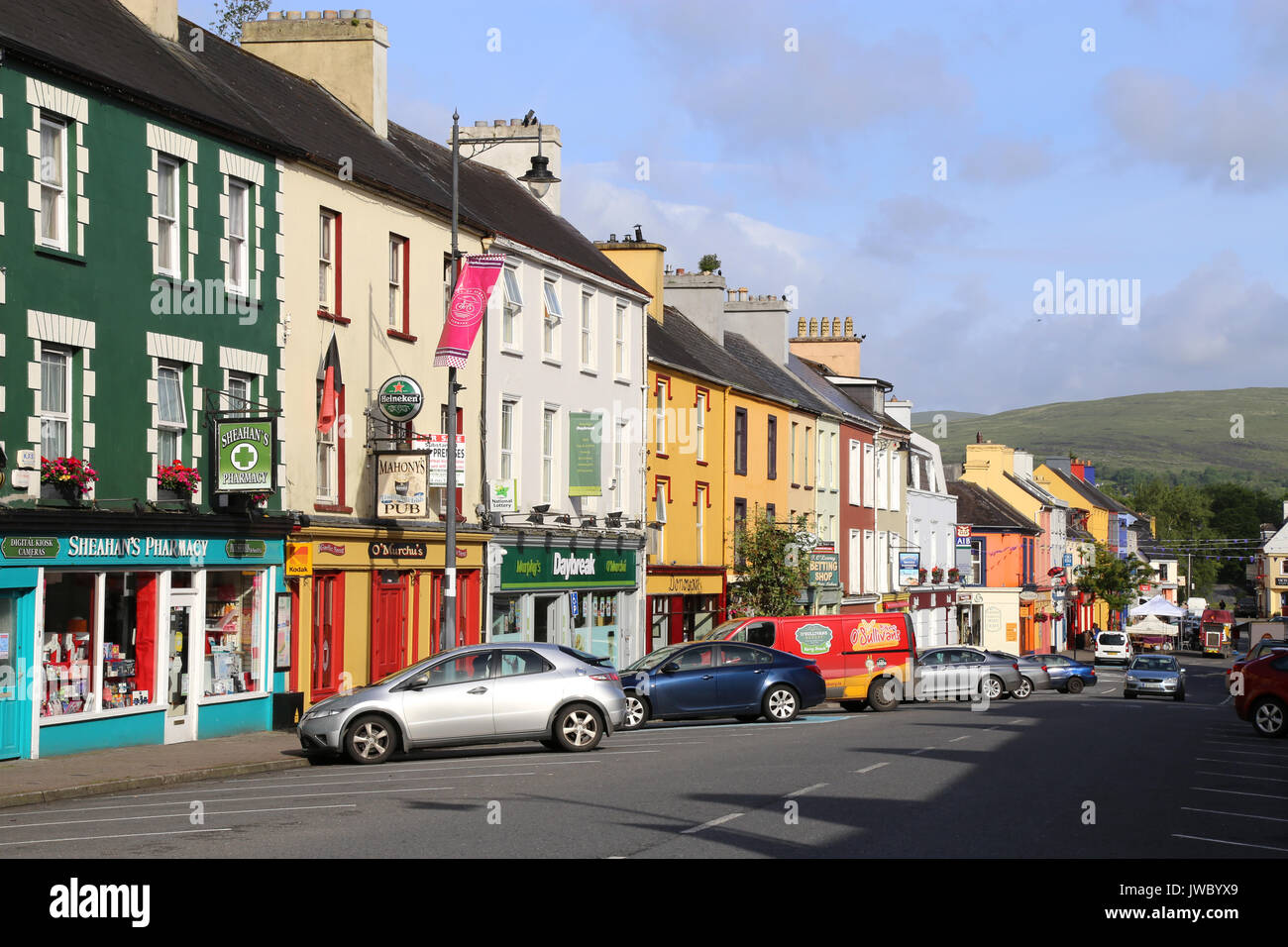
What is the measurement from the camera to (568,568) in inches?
1481

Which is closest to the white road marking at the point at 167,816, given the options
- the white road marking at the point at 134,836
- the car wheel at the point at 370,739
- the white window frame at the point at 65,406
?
the white road marking at the point at 134,836

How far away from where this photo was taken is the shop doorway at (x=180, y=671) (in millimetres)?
23656

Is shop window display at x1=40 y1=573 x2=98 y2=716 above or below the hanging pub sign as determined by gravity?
below

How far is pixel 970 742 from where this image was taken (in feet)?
78.4

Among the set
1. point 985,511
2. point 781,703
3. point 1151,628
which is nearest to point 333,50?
point 781,703

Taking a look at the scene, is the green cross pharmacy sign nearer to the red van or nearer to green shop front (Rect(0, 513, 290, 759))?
green shop front (Rect(0, 513, 290, 759))

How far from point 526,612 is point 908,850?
80.3 feet

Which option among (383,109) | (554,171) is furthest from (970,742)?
(554,171)

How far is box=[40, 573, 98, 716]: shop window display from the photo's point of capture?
69.3 feet

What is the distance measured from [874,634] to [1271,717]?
8409mm

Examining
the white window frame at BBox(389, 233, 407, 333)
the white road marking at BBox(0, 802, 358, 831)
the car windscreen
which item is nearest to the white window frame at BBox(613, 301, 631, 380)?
the white window frame at BBox(389, 233, 407, 333)

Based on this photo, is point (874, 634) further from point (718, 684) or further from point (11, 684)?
point (11, 684)

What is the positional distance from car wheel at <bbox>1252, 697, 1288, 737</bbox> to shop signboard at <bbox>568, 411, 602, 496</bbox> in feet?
52.3
